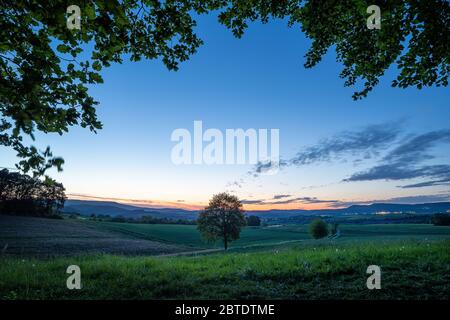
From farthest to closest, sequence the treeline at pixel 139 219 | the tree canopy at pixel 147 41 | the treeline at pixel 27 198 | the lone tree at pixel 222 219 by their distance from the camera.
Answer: the treeline at pixel 139 219
the treeline at pixel 27 198
the lone tree at pixel 222 219
the tree canopy at pixel 147 41

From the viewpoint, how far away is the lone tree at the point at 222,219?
163ft

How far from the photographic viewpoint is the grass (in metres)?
6.47

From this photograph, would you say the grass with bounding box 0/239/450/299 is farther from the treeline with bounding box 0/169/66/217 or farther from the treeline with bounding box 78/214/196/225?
the treeline with bounding box 78/214/196/225

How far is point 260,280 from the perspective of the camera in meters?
7.90

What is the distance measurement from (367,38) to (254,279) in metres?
7.87

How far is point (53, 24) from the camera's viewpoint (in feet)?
→ 13.2

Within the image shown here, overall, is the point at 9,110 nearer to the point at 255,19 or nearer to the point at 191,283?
the point at 191,283

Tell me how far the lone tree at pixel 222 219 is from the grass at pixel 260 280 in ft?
134

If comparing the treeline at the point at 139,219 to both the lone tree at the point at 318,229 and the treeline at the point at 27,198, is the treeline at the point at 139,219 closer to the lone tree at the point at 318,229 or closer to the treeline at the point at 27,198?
the treeline at the point at 27,198

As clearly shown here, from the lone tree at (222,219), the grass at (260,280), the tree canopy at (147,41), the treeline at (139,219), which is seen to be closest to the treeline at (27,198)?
the treeline at (139,219)

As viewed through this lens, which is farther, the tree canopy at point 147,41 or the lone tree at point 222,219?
the lone tree at point 222,219

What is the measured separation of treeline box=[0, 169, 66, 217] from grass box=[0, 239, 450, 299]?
244 feet

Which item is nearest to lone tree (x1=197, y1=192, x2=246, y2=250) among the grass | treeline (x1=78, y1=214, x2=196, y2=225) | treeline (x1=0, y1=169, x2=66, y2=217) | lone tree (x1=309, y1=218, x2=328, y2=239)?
lone tree (x1=309, y1=218, x2=328, y2=239)

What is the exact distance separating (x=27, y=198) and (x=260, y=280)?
3527 inches
